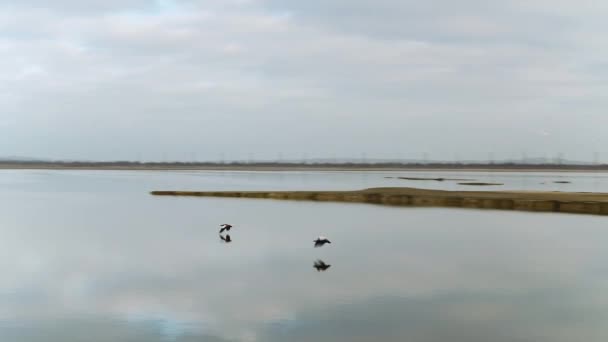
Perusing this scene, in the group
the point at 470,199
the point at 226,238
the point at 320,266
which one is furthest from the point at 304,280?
the point at 470,199

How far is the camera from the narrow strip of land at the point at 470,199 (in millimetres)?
56062

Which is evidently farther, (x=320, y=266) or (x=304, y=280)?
(x=320, y=266)

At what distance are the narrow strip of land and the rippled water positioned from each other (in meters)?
5.36

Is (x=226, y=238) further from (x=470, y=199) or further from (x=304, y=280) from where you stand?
(x=470, y=199)

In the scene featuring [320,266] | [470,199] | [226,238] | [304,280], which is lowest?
[304,280]

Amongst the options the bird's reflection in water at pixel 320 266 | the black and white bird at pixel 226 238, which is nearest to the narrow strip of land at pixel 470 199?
the black and white bird at pixel 226 238

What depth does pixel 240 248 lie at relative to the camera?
120ft

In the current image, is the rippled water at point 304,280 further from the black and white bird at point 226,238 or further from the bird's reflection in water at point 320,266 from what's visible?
the black and white bird at point 226,238

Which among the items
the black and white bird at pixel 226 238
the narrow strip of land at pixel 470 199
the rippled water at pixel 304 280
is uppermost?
the narrow strip of land at pixel 470 199

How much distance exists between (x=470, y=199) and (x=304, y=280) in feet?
137

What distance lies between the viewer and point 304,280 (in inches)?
1039

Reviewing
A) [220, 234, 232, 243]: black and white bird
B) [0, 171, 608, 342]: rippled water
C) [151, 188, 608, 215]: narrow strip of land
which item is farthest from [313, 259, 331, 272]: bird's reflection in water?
[151, 188, 608, 215]: narrow strip of land

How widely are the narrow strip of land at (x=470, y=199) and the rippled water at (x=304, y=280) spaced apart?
5.36m

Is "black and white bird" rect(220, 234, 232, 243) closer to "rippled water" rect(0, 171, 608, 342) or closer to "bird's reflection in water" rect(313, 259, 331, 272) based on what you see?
"rippled water" rect(0, 171, 608, 342)
